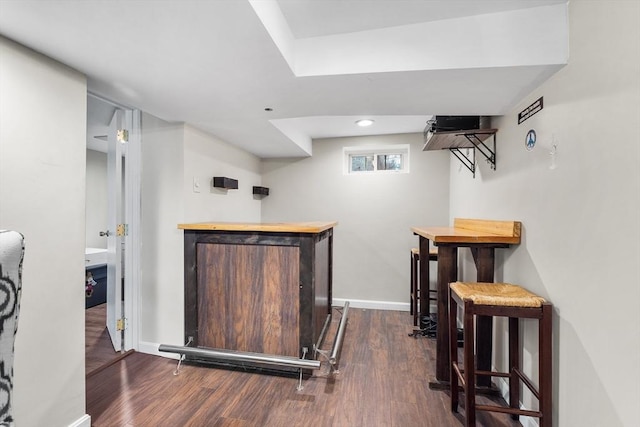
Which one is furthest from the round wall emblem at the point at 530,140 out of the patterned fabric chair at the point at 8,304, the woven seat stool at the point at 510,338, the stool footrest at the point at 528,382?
the patterned fabric chair at the point at 8,304

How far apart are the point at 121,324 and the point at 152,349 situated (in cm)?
35

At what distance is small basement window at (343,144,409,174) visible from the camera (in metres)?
3.65

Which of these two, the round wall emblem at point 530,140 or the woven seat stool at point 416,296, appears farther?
the woven seat stool at point 416,296

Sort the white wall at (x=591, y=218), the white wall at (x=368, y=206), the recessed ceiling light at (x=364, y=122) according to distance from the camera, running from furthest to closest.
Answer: the white wall at (x=368, y=206), the recessed ceiling light at (x=364, y=122), the white wall at (x=591, y=218)

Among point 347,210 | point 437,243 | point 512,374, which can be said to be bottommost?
point 512,374

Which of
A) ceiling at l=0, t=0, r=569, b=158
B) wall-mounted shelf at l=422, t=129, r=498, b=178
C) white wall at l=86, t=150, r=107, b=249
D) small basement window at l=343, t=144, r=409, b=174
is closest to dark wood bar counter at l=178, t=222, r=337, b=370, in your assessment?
ceiling at l=0, t=0, r=569, b=158

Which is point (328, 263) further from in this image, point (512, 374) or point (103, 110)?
point (103, 110)

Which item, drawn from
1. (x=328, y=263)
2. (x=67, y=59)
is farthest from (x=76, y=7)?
(x=328, y=263)

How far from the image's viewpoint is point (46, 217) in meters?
1.42

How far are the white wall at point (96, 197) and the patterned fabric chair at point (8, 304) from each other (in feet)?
15.1

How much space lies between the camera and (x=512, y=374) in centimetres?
167

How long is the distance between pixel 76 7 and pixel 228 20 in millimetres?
543

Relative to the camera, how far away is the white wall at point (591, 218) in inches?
Answer: 38.4

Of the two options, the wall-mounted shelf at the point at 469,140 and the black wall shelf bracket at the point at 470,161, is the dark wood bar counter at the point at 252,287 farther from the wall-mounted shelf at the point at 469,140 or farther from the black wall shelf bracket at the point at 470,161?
the black wall shelf bracket at the point at 470,161
